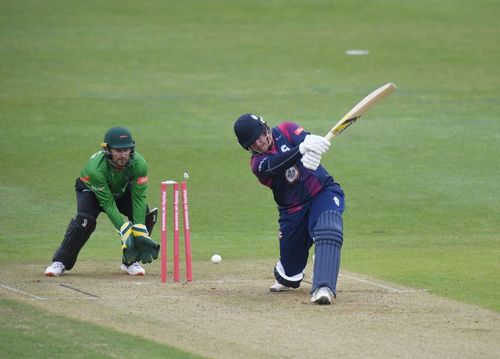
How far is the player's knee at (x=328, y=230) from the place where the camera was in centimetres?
987

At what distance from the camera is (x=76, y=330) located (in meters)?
8.69

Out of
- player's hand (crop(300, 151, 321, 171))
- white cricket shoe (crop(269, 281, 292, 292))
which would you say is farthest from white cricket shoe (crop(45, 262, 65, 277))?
player's hand (crop(300, 151, 321, 171))

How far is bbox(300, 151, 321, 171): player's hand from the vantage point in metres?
9.67

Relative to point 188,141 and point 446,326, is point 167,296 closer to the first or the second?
point 446,326

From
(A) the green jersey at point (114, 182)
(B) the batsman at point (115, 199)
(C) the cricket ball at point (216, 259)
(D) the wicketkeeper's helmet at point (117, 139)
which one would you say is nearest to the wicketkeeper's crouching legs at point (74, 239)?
(B) the batsman at point (115, 199)

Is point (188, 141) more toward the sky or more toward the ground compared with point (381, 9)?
more toward the ground

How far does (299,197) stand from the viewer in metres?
10.4

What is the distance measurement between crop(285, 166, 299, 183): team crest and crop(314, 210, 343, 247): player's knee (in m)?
0.44

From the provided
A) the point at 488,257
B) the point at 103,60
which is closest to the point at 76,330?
the point at 488,257

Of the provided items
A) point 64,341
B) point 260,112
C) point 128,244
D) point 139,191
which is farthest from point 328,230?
point 260,112

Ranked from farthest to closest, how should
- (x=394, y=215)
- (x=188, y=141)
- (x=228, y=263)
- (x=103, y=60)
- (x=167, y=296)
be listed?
1. (x=103, y=60)
2. (x=188, y=141)
3. (x=394, y=215)
4. (x=228, y=263)
5. (x=167, y=296)

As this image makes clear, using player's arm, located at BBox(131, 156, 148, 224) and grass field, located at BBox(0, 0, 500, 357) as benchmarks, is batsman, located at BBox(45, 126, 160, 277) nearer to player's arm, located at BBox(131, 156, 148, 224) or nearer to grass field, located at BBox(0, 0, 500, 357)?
player's arm, located at BBox(131, 156, 148, 224)

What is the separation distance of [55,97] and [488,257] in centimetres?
1260

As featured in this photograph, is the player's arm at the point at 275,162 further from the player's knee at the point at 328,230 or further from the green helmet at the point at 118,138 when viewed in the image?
the green helmet at the point at 118,138
